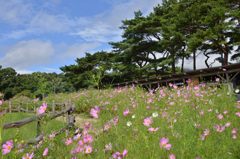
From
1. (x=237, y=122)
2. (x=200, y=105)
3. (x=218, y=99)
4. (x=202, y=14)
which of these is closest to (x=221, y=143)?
(x=237, y=122)

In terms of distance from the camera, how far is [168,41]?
29.9m

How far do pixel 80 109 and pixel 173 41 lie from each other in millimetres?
15478

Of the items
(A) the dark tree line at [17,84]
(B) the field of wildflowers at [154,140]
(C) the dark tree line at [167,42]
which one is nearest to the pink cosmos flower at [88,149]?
(B) the field of wildflowers at [154,140]

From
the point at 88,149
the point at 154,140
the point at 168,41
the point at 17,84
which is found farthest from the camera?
the point at 17,84

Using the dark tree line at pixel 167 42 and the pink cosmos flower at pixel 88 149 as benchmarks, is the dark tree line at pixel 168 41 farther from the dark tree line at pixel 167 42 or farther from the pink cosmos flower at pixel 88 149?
the pink cosmos flower at pixel 88 149

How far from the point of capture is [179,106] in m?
5.86

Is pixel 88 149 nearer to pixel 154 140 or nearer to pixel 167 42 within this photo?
pixel 154 140

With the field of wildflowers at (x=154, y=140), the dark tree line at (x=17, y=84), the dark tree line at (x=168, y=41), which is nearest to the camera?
the field of wildflowers at (x=154, y=140)

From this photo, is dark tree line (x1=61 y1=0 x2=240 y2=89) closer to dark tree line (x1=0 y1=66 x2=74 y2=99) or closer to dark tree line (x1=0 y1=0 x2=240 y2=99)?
dark tree line (x1=0 y1=0 x2=240 y2=99)

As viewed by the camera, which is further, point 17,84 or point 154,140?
point 17,84

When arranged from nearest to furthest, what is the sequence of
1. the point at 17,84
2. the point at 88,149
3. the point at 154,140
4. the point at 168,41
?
the point at 88,149 < the point at 154,140 < the point at 168,41 < the point at 17,84

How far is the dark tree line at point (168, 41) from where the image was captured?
26.3m

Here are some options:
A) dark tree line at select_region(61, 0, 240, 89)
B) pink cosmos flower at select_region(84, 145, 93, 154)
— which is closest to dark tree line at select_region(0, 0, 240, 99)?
dark tree line at select_region(61, 0, 240, 89)

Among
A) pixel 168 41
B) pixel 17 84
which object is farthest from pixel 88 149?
pixel 17 84
